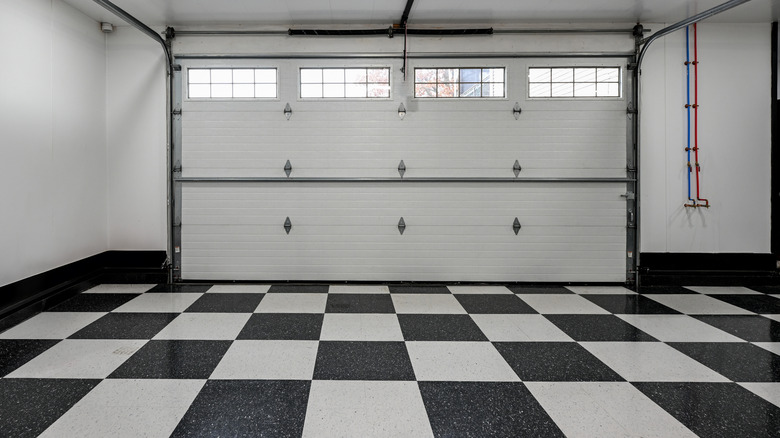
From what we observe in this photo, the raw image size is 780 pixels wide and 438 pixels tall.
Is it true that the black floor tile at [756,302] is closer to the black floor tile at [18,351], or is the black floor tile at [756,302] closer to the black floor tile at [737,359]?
the black floor tile at [737,359]

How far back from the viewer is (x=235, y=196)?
450 centimetres

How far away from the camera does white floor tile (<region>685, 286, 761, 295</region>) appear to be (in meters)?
4.12

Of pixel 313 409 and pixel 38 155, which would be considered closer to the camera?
pixel 313 409

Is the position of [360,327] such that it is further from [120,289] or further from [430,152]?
[120,289]

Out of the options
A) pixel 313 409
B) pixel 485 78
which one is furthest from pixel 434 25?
pixel 313 409

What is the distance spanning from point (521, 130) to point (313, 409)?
369 centimetres

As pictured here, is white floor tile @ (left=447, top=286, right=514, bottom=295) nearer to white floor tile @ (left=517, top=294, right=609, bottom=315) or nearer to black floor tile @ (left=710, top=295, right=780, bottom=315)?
white floor tile @ (left=517, top=294, right=609, bottom=315)

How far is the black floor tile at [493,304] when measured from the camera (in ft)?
11.6

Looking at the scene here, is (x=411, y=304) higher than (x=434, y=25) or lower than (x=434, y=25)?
lower

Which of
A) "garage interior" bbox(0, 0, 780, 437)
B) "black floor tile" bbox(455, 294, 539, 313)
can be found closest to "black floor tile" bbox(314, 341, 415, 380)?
"black floor tile" bbox(455, 294, 539, 313)

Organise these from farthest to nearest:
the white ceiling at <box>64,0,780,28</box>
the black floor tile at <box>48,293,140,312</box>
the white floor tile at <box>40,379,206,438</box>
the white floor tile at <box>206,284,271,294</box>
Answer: the white floor tile at <box>206,284,271,294</box> → the white ceiling at <box>64,0,780,28</box> → the black floor tile at <box>48,293,140,312</box> → the white floor tile at <box>40,379,206,438</box>

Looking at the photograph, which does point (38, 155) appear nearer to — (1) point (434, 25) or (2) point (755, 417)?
(1) point (434, 25)

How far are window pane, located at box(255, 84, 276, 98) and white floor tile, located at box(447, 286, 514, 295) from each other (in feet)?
9.58

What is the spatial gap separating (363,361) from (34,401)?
1647 mm
